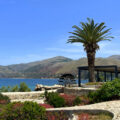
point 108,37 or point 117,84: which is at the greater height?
point 108,37

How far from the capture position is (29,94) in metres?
24.2

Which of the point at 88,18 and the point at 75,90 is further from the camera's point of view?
the point at 88,18

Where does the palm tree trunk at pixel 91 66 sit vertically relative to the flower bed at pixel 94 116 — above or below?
above

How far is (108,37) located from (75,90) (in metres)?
15.9

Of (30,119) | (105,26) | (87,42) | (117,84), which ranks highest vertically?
(105,26)

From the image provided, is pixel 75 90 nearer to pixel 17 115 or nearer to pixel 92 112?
pixel 92 112

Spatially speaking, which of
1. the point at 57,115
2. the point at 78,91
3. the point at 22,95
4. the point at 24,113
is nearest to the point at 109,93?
the point at 57,115

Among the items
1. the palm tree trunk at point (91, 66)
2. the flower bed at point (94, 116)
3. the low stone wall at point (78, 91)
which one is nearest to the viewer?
the flower bed at point (94, 116)

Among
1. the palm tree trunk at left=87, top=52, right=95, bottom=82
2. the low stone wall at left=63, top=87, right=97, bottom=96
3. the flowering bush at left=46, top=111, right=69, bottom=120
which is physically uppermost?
the palm tree trunk at left=87, top=52, right=95, bottom=82

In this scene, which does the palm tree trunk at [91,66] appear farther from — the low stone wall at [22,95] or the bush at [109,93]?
the bush at [109,93]

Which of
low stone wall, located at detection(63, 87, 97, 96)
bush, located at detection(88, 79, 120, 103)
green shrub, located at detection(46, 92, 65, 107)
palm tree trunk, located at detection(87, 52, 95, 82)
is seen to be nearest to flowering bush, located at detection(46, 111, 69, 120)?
green shrub, located at detection(46, 92, 65, 107)

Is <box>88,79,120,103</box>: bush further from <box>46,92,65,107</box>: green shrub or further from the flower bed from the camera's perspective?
the flower bed

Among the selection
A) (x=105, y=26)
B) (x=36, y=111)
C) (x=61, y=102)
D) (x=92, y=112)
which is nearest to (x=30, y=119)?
(x=36, y=111)

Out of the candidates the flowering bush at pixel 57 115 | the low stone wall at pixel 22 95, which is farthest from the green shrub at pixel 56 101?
the low stone wall at pixel 22 95
